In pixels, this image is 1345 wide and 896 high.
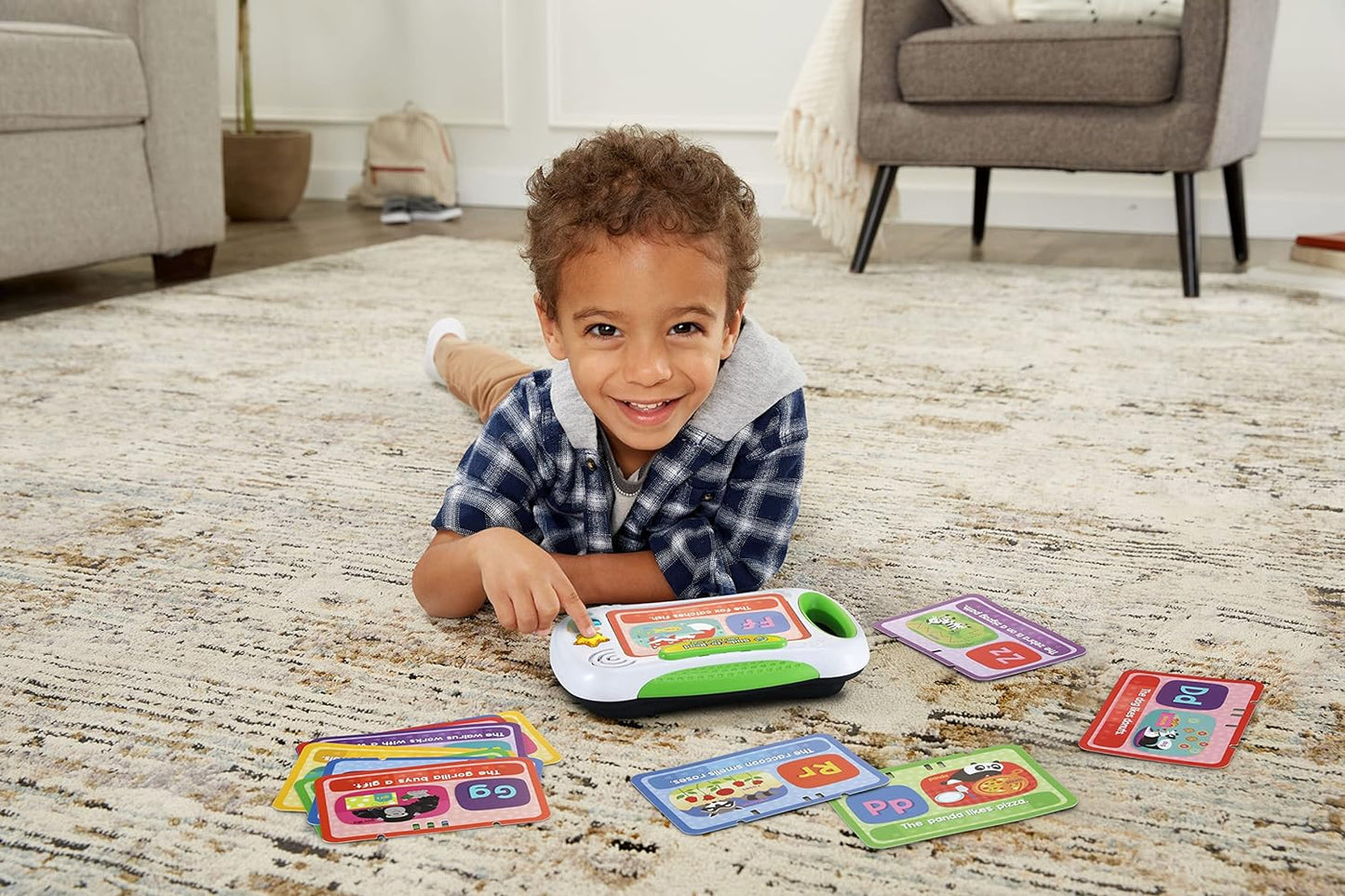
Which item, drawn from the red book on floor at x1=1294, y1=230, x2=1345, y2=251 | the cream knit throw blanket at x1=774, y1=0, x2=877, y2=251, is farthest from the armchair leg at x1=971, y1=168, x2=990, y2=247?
the red book on floor at x1=1294, y1=230, x2=1345, y2=251

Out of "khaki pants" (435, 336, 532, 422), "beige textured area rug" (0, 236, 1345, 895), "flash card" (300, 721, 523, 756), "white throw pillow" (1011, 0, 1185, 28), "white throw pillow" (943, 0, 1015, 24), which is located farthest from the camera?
"white throw pillow" (943, 0, 1015, 24)

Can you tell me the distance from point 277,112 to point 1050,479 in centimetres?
373

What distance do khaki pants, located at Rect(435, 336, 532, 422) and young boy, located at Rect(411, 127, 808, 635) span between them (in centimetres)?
46

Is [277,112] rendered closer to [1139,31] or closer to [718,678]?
[1139,31]

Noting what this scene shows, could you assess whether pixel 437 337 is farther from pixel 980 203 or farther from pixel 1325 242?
pixel 1325 242

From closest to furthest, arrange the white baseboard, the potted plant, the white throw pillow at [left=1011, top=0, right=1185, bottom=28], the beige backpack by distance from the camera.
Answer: the white throw pillow at [left=1011, top=0, right=1185, bottom=28], the white baseboard, the potted plant, the beige backpack

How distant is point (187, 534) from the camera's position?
49.4 inches

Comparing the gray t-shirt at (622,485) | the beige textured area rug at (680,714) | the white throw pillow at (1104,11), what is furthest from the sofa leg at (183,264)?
the gray t-shirt at (622,485)

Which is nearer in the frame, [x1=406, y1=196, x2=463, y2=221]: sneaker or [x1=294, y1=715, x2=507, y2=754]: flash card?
[x1=294, y1=715, x2=507, y2=754]: flash card

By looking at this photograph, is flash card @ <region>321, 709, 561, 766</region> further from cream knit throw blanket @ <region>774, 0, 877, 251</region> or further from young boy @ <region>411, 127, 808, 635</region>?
cream knit throw blanket @ <region>774, 0, 877, 251</region>

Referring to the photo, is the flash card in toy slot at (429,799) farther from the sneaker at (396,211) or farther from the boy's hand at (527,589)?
the sneaker at (396,211)

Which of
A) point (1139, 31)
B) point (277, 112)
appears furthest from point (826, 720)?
point (277, 112)

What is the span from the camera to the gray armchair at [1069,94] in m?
2.52

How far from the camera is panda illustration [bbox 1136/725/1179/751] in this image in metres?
0.86
